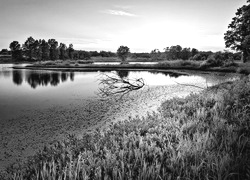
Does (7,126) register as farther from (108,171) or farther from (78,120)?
(108,171)

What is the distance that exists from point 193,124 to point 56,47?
11816 centimetres

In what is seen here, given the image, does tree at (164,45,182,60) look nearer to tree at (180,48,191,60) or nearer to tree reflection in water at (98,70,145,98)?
tree at (180,48,191,60)

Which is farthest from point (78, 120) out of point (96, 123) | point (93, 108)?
point (93, 108)

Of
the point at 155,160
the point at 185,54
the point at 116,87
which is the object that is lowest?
the point at 155,160

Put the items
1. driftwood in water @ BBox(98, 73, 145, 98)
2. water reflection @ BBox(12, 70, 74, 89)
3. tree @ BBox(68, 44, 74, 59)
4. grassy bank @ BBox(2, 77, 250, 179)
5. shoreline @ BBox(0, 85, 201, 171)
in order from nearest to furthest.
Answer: grassy bank @ BBox(2, 77, 250, 179)
shoreline @ BBox(0, 85, 201, 171)
driftwood in water @ BBox(98, 73, 145, 98)
water reflection @ BBox(12, 70, 74, 89)
tree @ BBox(68, 44, 74, 59)

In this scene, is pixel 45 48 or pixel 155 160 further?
pixel 45 48

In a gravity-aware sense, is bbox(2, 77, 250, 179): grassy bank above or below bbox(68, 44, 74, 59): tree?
below

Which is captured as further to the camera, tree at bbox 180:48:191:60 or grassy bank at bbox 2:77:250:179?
tree at bbox 180:48:191:60

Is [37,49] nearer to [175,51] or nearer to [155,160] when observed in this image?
[175,51]

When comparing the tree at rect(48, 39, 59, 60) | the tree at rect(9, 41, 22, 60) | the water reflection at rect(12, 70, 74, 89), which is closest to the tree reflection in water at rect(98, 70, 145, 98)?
the water reflection at rect(12, 70, 74, 89)

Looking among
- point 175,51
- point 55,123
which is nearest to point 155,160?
point 55,123

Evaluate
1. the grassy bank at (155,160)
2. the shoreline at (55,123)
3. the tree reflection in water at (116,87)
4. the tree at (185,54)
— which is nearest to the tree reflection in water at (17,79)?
the tree reflection in water at (116,87)

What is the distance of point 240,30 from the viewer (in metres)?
39.4

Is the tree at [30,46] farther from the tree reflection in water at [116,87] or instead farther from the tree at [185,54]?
the tree reflection in water at [116,87]
